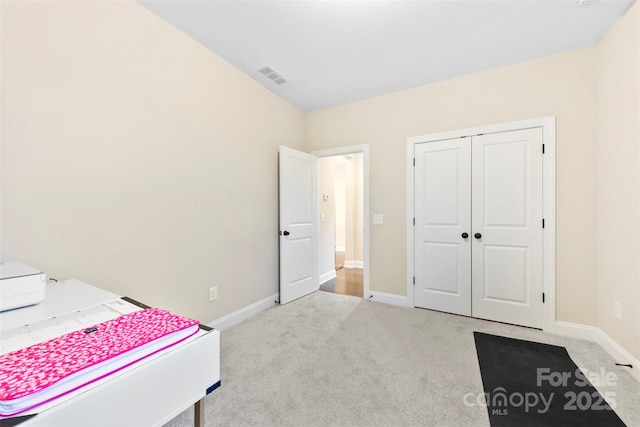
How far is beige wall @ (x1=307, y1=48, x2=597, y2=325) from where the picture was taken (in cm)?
239

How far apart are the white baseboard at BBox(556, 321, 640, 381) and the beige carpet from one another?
2.3 inches

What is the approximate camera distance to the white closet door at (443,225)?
9.48ft

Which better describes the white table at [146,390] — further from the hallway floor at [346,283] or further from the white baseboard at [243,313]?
the hallway floor at [346,283]

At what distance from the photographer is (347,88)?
3.19m

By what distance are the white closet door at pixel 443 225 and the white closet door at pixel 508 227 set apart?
3.6 inches

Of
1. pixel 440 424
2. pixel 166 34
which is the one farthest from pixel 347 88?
pixel 440 424

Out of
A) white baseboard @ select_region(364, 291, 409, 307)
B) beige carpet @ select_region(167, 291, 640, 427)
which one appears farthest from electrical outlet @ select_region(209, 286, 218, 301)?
white baseboard @ select_region(364, 291, 409, 307)

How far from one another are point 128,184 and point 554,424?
2997 millimetres

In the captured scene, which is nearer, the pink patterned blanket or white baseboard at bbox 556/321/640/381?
the pink patterned blanket

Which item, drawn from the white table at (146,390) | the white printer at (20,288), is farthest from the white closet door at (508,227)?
the white printer at (20,288)

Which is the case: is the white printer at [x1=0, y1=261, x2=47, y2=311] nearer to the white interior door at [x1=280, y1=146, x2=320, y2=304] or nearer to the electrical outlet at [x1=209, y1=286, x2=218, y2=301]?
the electrical outlet at [x1=209, y1=286, x2=218, y2=301]

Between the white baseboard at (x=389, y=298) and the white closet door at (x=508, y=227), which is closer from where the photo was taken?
the white closet door at (x=508, y=227)

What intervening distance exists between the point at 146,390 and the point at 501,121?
11.2ft

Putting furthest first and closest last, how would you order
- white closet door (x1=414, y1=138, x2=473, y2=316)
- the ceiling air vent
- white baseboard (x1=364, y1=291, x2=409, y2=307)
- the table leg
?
white baseboard (x1=364, y1=291, x2=409, y2=307)
white closet door (x1=414, y1=138, x2=473, y2=316)
the ceiling air vent
the table leg
